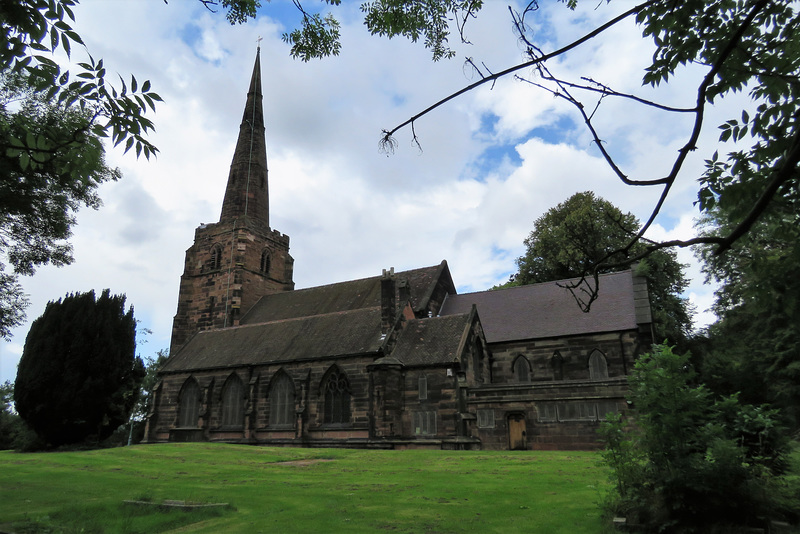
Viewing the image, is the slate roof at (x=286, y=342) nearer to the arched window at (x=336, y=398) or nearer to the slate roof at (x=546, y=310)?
the arched window at (x=336, y=398)

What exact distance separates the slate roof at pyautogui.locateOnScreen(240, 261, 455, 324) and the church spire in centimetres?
832

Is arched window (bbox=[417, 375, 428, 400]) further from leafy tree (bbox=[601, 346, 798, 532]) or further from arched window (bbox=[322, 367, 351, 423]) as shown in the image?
leafy tree (bbox=[601, 346, 798, 532])

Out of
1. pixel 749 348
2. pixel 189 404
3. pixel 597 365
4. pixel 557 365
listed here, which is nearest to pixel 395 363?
pixel 557 365

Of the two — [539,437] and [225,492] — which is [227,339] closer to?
[539,437]

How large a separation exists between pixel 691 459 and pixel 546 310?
26748 mm

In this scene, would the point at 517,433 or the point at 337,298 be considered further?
the point at 337,298

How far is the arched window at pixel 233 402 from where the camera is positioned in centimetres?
3139

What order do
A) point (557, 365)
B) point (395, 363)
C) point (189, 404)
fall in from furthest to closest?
point (189, 404) < point (557, 365) < point (395, 363)

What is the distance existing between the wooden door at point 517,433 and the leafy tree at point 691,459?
51.4 ft

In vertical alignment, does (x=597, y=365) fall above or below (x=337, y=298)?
below

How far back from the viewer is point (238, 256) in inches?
1665

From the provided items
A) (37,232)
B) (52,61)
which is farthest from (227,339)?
(52,61)

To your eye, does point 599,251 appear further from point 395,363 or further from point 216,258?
point 216,258

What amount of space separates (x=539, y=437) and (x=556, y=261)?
2315 centimetres
